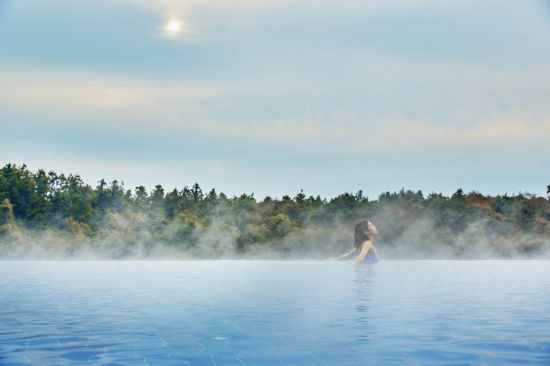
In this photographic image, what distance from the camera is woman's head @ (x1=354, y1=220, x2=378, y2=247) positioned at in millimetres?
25125

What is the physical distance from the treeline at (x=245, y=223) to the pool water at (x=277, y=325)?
3504cm

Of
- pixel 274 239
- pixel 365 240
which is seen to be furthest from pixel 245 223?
pixel 365 240

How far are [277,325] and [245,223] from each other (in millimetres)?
48412

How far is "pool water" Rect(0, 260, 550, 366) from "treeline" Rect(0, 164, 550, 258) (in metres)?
35.0

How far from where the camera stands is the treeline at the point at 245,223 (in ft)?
177

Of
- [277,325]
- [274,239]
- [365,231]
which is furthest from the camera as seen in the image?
[274,239]

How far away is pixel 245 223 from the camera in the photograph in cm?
5947

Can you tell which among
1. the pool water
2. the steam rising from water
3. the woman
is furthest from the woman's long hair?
the steam rising from water

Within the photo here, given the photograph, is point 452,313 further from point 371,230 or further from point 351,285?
point 371,230

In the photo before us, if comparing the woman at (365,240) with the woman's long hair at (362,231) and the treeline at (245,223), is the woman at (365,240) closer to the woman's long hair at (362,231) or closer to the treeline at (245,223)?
the woman's long hair at (362,231)

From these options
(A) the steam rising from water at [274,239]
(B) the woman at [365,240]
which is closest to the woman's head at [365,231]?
(B) the woman at [365,240]

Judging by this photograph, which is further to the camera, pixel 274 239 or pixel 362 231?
pixel 274 239

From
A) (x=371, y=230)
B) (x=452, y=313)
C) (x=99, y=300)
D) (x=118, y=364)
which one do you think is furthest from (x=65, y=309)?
(x=371, y=230)

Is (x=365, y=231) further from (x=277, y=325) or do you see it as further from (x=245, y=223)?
(x=245, y=223)
